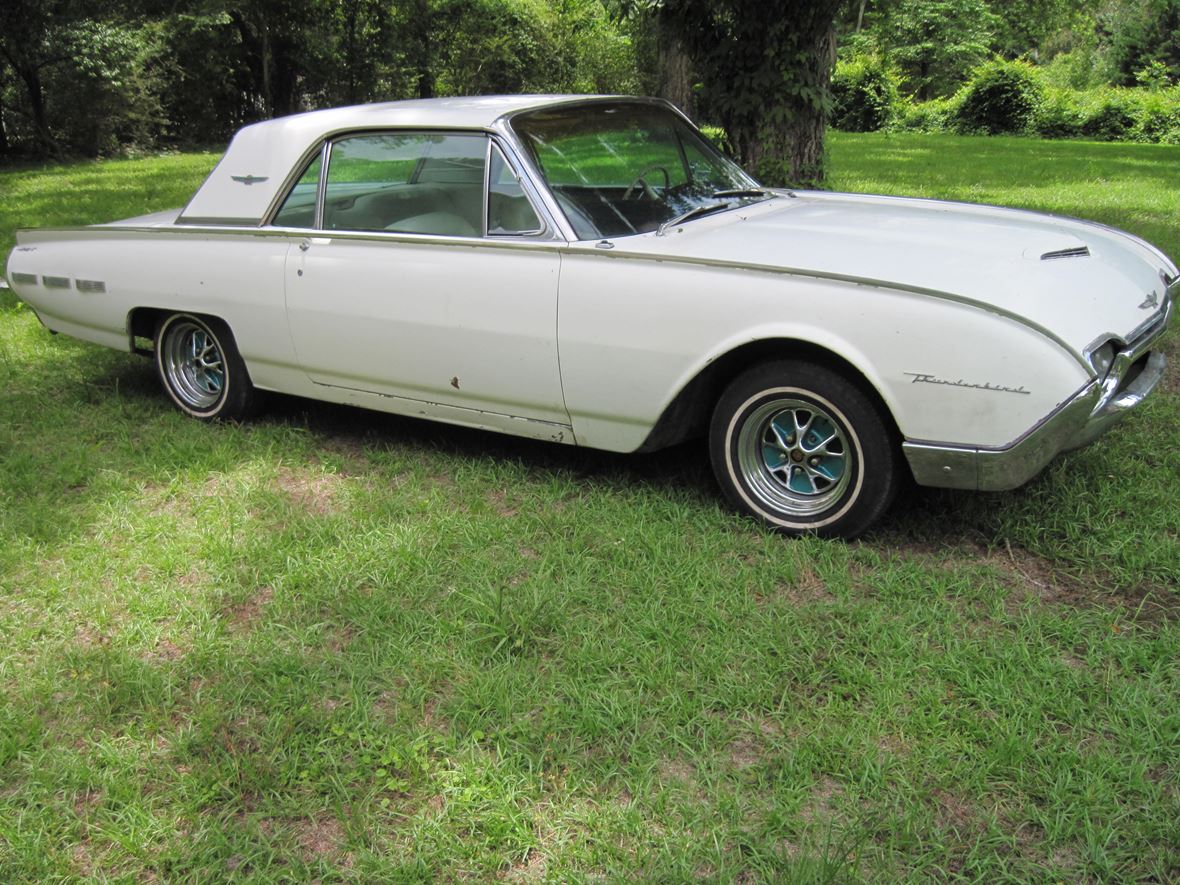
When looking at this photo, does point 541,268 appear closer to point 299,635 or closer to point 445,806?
point 299,635

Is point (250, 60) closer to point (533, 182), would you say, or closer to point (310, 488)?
point (310, 488)

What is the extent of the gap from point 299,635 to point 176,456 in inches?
69.9

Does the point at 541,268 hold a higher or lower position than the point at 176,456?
higher

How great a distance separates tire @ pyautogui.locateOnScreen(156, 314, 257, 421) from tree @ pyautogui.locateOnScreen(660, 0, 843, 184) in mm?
3577

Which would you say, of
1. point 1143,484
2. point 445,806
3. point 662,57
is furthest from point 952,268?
point 662,57

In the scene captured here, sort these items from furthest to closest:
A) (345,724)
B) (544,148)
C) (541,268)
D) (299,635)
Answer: (544,148)
(541,268)
(299,635)
(345,724)

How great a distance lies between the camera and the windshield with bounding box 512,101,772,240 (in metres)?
4.02

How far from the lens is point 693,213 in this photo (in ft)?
13.6

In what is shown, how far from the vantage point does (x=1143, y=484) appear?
393cm

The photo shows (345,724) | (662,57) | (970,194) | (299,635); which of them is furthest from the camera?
(662,57)

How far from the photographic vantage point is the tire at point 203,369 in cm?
487

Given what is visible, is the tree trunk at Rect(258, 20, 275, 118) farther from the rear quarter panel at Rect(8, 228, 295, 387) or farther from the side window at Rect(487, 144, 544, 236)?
the side window at Rect(487, 144, 544, 236)

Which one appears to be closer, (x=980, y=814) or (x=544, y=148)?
(x=980, y=814)

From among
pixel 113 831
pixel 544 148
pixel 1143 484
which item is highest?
pixel 544 148
